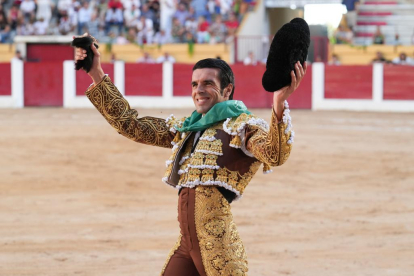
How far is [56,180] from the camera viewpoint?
25.9 ft

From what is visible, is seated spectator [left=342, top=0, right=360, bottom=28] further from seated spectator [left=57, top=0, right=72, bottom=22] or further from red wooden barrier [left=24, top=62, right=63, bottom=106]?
red wooden barrier [left=24, top=62, right=63, bottom=106]

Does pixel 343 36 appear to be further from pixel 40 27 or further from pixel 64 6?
pixel 40 27

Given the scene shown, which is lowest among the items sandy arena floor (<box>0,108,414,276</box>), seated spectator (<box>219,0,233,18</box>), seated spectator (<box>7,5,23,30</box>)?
sandy arena floor (<box>0,108,414,276</box>)

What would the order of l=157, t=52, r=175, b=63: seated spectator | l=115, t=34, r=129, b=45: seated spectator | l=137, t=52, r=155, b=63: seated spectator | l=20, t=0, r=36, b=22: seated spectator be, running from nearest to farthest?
l=157, t=52, r=175, b=63: seated spectator < l=137, t=52, r=155, b=63: seated spectator < l=115, t=34, r=129, b=45: seated spectator < l=20, t=0, r=36, b=22: seated spectator

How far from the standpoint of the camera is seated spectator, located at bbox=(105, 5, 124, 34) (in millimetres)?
17250

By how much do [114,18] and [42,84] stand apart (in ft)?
8.20

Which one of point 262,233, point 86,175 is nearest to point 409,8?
point 86,175

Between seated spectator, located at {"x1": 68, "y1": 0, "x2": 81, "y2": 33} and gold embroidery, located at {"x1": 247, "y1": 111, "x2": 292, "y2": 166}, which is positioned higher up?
seated spectator, located at {"x1": 68, "y1": 0, "x2": 81, "y2": 33}

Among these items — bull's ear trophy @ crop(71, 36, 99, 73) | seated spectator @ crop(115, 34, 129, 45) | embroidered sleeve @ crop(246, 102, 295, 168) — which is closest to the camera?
embroidered sleeve @ crop(246, 102, 295, 168)

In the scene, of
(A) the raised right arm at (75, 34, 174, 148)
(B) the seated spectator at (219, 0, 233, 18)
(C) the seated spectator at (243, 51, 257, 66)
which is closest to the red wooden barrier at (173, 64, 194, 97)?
(C) the seated spectator at (243, 51, 257, 66)

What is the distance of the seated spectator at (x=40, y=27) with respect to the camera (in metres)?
17.6

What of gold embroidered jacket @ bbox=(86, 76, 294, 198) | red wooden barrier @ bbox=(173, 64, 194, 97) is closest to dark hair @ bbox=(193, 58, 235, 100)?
gold embroidered jacket @ bbox=(86, 76, 294, 198)

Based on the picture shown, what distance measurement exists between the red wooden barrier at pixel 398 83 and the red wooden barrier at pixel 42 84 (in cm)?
673

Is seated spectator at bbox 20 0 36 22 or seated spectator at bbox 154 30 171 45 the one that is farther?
seated spectator at bbox 20 0 36 22
